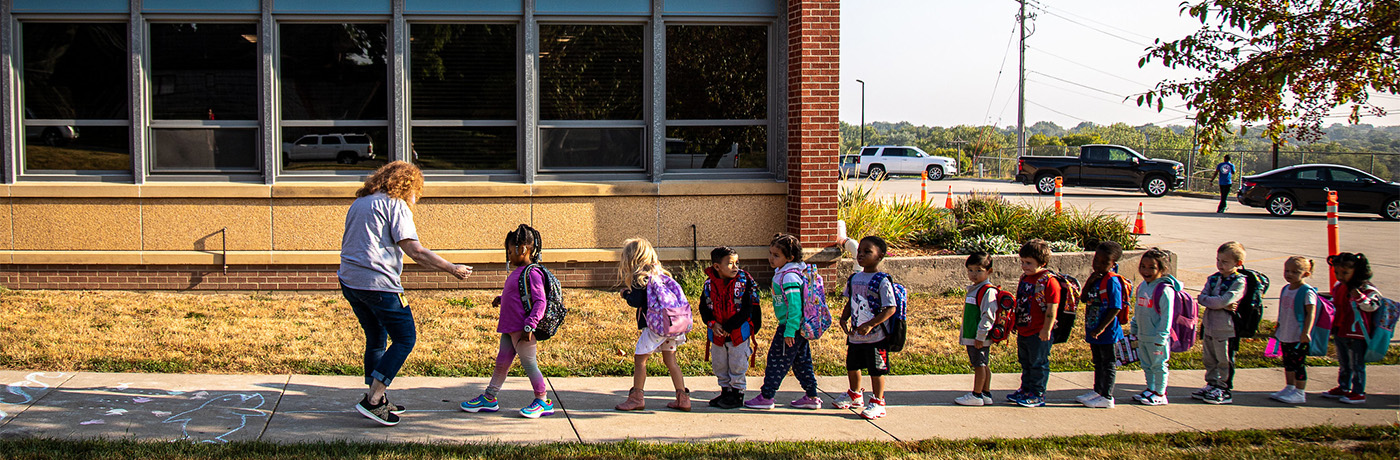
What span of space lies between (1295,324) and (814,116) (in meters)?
4.89

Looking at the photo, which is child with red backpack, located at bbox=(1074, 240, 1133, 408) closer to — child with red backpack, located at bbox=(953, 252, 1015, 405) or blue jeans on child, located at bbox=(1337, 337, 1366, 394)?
child with red backpack, located at bbox=(953, 252, 1015, 405)

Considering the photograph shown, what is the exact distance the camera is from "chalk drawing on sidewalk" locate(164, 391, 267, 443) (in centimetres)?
567

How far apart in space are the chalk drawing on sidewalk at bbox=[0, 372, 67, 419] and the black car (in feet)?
88.2

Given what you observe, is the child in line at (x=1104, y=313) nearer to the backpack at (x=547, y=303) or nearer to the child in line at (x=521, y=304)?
the backpack at (x=547, y=303)

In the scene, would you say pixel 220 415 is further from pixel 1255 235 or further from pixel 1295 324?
pixel 1255 235

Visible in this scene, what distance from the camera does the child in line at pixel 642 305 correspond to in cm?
614

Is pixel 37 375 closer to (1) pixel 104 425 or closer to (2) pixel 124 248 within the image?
(1) pixel 104 425

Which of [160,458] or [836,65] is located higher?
[836,65]

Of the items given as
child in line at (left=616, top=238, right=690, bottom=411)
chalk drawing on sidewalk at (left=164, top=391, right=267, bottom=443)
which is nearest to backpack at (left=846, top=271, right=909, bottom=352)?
child in line at (left=616, top=238, right=690, bottom=411)

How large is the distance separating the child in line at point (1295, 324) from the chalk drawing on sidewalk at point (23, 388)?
316 inches

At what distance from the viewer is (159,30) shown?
10.4 meters

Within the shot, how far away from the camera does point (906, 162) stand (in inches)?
1759

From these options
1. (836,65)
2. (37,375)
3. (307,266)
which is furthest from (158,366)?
(836,65)

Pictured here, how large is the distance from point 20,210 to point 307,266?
275cm
